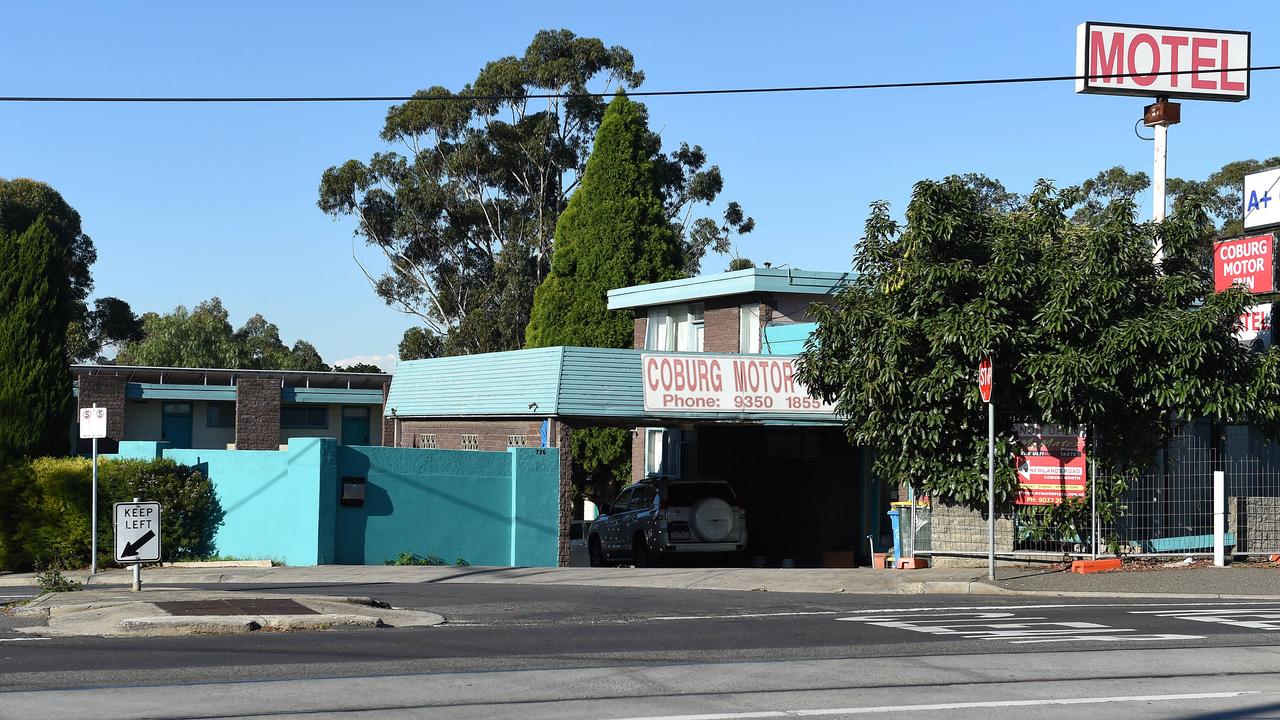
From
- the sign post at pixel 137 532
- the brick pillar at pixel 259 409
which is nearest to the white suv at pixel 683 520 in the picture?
the sign post at pixel 137 532

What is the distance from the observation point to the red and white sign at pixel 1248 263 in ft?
78.5

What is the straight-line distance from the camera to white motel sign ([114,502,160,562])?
635 inches

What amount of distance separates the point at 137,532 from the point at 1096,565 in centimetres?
1287

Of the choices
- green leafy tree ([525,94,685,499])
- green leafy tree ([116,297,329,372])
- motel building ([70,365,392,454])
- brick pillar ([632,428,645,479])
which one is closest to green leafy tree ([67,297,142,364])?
green leafy tree ([116,297,329,372])

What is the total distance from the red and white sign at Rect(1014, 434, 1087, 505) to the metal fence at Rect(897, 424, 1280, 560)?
0.57ft

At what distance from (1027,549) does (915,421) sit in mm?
2683

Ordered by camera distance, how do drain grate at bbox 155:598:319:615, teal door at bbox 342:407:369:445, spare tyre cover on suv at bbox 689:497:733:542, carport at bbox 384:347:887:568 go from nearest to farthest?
drain grate at bbox 155:598:319:615 < spare tyre cover on suv at bbox 689:497:733:542 < carport at bbox 384:347:887:568 < teal door at bbox 342:407:369:445

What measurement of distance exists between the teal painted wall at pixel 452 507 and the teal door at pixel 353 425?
33.5 m

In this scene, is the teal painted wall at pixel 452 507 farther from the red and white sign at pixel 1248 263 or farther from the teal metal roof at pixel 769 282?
the red and white sign at pixel 1248 263

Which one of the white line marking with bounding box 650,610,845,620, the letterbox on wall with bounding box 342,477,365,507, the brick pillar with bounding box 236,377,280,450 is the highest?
the brick pillar with bounding box 236,377,280,450

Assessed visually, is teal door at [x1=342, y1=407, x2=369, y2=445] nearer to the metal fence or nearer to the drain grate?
the metal fence

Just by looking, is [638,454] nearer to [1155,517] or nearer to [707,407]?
[707,407]

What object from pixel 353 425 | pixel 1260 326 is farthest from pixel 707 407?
pixel 353 425

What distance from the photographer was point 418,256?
58.2m
